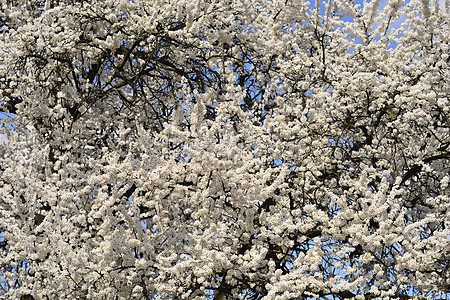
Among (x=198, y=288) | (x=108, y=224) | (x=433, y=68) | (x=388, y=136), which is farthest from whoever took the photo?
(x=388, y=136)

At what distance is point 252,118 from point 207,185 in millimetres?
2987

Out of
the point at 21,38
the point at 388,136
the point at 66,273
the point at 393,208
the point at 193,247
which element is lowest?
the point at 66,273

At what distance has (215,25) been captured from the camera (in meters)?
9.07

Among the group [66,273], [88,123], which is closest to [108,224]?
[66,273]

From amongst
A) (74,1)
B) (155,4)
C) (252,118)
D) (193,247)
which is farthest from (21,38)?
(193,247)

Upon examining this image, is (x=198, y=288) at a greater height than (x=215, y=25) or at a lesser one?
lesser

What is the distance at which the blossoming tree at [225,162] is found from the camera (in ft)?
19.2

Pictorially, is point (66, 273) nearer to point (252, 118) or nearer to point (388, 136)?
point (252, 118)

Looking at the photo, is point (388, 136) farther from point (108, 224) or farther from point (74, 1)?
point (74, 1)

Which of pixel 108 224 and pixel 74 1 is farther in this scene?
pixel 74 1

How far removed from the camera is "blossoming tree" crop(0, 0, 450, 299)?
585 centimetres

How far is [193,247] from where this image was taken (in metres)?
5.84

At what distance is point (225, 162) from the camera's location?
5.71m

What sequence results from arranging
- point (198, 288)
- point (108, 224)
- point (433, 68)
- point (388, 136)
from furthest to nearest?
point (388, 136) → point (433, 68) → point (108, 224) → point (198, 288)
